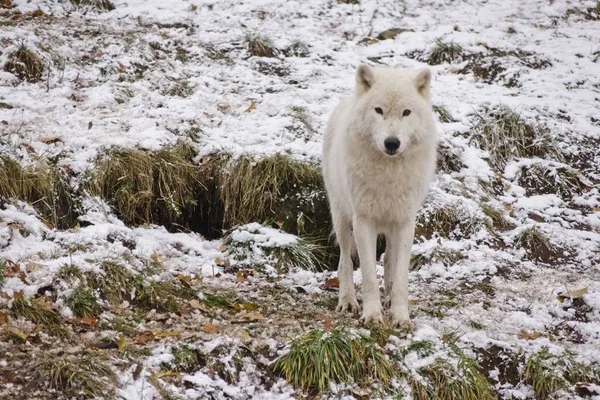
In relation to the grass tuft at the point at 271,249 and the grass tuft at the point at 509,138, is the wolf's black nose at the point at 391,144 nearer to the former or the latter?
the grass tuft at the point at 271,249

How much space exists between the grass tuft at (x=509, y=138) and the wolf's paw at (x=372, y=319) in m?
3.62

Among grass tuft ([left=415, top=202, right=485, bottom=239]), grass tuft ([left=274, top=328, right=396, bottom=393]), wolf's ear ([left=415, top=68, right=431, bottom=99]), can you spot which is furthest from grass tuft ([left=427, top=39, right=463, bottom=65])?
grass tuft ([left=274, top=328, right=396, bottom=393])

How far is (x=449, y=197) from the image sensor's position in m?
6.59

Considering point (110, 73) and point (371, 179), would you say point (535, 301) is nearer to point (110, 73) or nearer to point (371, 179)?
point (371, 179)

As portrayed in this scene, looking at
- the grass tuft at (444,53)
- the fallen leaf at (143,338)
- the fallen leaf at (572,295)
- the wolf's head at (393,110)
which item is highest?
the wolf's head at (393,110)

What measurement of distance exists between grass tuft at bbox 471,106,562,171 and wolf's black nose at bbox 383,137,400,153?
357 cm

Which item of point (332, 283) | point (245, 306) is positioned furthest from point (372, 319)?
point (332, 283)

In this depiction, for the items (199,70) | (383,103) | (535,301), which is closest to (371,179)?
(383,103)

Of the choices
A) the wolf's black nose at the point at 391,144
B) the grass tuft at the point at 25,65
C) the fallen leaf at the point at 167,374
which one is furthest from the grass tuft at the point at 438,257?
the grass tuft at the point at 25,65

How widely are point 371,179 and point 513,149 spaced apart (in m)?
3.70

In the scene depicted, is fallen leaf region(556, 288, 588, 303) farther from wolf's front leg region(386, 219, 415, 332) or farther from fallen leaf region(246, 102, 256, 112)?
fallen leaf region(246, 102, 256, 112)

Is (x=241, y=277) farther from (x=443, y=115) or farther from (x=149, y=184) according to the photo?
(x=443, y=115)

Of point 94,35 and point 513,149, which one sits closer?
point 513,149

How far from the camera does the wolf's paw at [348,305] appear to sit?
16.0ft
